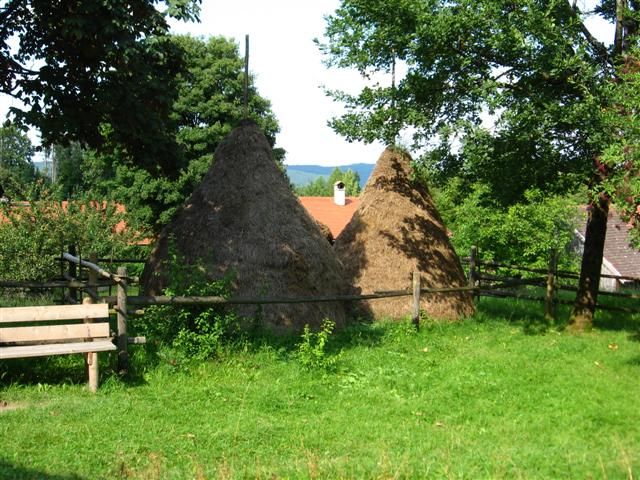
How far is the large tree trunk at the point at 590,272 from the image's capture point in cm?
1128

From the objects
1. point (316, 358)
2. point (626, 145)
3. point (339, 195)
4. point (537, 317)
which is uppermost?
point (339, 195)

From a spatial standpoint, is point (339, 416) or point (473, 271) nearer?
point (339, 416)

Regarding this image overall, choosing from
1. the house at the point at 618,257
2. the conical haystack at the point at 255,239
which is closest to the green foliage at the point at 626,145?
the conical haystack at the point at 255,239

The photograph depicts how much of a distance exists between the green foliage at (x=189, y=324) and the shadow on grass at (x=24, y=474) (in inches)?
126

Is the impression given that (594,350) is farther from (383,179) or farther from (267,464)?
(267,464)

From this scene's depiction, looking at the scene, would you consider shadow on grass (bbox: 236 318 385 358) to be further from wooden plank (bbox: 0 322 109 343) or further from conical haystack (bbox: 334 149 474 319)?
wooden plank (bbox: 0 322 109 343)

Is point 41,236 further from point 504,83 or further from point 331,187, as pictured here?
point 331,187

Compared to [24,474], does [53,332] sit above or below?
above

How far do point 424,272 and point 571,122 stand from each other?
4.27 meters

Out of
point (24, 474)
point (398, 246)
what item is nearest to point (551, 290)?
point (398, 246)

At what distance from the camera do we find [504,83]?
10.4 metres

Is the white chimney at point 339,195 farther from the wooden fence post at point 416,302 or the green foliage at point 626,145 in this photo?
the green foliage at point 626,145

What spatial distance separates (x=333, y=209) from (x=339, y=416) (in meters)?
36.6

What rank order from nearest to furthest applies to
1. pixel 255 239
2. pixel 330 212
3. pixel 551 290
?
pixel 255 239 < pixel 551 290 < pixel 330 212
